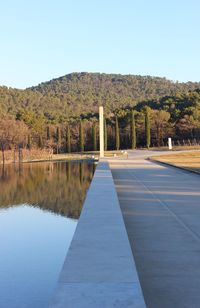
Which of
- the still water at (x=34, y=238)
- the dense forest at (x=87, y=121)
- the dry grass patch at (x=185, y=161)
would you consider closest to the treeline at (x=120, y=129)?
the dense forest at (x=87, y=121)

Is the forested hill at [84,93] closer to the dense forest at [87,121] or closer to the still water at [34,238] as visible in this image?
the dense forest at [87,121]

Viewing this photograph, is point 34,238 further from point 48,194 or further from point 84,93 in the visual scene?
point 84,93

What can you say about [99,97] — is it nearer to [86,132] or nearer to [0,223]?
[86,132]

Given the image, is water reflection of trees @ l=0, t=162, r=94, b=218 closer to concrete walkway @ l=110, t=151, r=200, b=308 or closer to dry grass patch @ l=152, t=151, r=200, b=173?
concrete walkway @ l=110, t=151, r=200, b=308

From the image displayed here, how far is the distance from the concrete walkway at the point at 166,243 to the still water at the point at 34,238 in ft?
3.67

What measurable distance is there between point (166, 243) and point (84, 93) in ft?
323

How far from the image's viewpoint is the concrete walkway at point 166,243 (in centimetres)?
380

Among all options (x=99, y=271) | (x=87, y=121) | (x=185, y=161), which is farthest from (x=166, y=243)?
(x=87, y=121)

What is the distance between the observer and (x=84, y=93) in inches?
4045

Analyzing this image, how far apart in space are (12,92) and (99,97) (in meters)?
19.6

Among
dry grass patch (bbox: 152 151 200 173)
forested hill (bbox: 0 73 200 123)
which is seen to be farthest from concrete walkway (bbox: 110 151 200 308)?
forested hill (bbox: 0 73 200 123)

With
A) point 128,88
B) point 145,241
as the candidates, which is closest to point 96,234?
point 145,241

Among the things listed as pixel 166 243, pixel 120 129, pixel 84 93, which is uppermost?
pixel 84 93

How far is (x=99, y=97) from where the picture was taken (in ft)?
319
